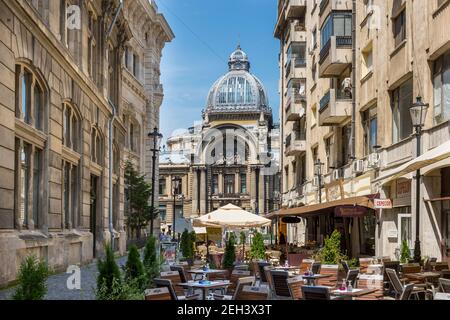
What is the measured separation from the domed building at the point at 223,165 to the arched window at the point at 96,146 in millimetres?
87078

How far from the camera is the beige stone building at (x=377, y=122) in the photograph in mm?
20500

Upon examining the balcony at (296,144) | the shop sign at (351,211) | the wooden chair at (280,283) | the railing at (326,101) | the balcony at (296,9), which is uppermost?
the balcony at (296,9)

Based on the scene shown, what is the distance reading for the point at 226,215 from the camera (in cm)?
2703

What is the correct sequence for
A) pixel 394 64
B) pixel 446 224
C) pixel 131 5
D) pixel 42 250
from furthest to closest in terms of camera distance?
1. pixel 131 5
2. pixel 394 64
3. pixel 42 250
4. pixel 446 224

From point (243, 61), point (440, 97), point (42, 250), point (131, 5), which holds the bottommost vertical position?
point (42, 250)

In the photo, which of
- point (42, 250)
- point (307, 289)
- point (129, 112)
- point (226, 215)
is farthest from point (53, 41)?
point (129, 112)

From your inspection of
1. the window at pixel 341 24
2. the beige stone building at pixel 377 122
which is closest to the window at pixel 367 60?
the beige stone building at pixel 377 122

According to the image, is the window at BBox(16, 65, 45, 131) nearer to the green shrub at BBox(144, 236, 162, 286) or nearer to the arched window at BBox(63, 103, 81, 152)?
the arched window at BBox(63, 103, 81, 152)

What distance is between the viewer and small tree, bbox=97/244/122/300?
35.2 ft

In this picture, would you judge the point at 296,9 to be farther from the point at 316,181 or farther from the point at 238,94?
the point at 238,94

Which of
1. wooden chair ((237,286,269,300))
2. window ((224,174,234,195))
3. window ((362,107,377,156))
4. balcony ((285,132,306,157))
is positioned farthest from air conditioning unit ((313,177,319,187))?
window ((224,174,234,195))

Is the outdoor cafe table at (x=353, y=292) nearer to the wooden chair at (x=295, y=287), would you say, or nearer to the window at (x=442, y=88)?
the wooden chair at (x=295, y=287)

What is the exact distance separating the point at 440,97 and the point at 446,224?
3.43 meters
